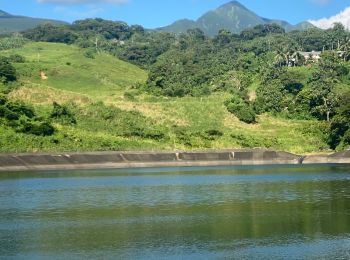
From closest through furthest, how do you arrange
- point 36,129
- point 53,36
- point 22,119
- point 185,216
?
point 185,216 < point 36,129 < point 22,119 < point 53,36

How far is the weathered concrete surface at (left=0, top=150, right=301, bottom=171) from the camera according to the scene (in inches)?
2899

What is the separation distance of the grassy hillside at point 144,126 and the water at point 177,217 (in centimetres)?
1966

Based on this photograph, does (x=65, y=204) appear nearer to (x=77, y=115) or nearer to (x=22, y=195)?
(x=22, y=195)

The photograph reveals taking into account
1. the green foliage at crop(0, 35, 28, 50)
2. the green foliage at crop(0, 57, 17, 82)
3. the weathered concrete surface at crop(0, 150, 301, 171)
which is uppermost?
the green foliage at crop(0, 35, 28, 50)

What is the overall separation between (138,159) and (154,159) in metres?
2.14

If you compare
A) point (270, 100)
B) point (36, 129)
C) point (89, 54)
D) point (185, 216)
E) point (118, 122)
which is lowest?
point (185, 216)

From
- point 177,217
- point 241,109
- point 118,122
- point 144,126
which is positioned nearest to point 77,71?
point 118,122

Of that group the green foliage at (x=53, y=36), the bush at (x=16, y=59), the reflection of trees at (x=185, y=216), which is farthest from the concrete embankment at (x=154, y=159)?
the green foliage at (x=53, y=36)

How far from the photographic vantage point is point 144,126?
94.3m

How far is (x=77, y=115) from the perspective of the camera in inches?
3834

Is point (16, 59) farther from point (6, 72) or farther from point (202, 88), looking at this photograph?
point (202, 88)

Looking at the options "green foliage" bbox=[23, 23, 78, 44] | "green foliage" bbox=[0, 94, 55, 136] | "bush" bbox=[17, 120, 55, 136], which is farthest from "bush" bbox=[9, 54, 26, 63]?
"bush" bbox=[17, 120, 55, 136]

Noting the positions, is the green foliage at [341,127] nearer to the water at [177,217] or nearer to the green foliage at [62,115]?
the water at [177,217]

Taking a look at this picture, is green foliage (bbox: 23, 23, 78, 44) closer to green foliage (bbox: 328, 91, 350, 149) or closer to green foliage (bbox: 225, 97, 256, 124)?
green foliage (bbox: 225, 97, 256, 124)
